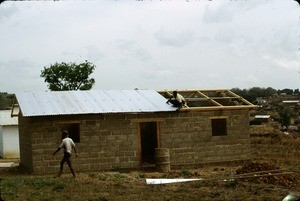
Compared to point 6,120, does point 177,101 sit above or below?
above

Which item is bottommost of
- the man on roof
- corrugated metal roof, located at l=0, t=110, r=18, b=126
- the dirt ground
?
the dirt ground

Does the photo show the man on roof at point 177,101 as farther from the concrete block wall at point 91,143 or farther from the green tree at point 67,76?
the green tree at point 67,76

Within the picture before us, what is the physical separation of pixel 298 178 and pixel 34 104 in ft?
34.9

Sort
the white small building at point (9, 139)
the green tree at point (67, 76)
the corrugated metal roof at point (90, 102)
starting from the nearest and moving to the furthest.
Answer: the corrugated metal roof at point (90, 102), the white small building at point (9, 139), the green tree at point (67, 76)

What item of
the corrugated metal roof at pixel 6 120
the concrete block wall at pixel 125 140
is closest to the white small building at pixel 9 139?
the corrugated metal roof at pixel 6 120

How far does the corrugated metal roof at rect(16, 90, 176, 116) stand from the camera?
54.6 ft

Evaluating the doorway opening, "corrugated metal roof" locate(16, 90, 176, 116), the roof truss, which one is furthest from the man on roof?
the doorway opening

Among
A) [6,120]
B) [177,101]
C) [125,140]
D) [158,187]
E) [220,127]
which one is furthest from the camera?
[6,120]

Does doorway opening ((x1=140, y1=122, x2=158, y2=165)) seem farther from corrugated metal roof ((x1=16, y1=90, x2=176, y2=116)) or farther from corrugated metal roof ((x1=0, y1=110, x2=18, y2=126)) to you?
corrugated metal roof ((x1=0, y1=110, x2=18, y2=126))

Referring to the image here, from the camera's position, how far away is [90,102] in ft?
58.7

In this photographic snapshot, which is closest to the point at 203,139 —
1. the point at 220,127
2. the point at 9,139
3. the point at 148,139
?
the point at 220,127

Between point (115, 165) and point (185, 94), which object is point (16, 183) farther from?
point (185, 94)

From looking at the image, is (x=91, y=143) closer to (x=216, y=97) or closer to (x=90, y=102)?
(x=90, y=102)

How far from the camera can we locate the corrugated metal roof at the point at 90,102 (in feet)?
54.6
